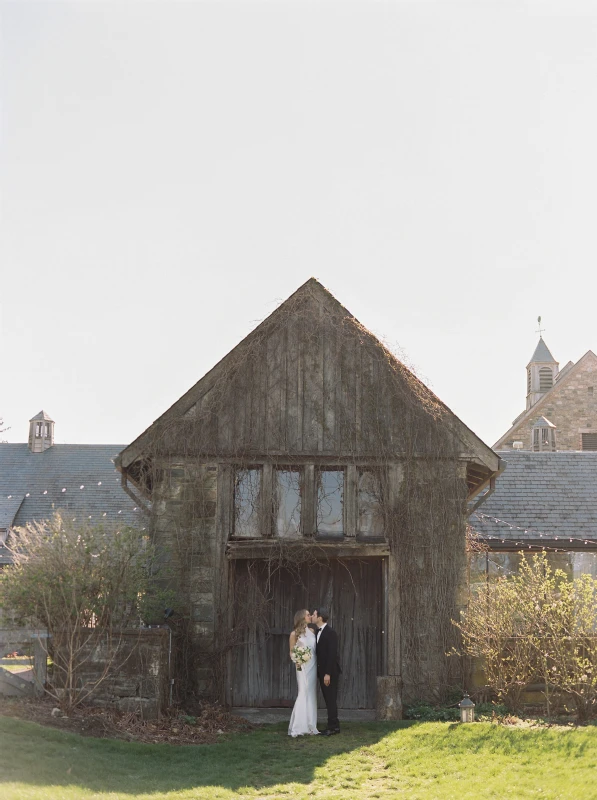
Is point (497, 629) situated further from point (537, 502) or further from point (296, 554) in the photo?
point (537, 502)

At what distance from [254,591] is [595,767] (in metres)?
7.42

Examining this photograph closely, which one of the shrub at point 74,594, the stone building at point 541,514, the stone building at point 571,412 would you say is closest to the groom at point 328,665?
the shrub at point 74,594

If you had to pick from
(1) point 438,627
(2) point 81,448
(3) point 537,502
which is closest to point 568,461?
(3) point 537,502

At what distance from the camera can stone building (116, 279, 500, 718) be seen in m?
15.2

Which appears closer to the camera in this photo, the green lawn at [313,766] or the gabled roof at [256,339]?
the green lawn at [313,766]

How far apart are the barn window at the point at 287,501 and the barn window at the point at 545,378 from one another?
107 ft

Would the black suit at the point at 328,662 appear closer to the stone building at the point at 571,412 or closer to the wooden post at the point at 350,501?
the wooden post at the point at 350,501

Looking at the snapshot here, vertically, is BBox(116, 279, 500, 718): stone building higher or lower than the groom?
higher

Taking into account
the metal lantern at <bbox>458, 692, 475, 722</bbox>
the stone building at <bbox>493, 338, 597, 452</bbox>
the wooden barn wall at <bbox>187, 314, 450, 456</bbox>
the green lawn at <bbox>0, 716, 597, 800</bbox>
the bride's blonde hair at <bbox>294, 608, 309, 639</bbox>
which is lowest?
the green lawn at <bbox>0, 716, 597, 800</bbox>

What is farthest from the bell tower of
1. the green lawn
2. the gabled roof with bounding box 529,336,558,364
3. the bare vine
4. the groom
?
the green lawn

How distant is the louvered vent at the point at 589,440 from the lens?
38.5 m

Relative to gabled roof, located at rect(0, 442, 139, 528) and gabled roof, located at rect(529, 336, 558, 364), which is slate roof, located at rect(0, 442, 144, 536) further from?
gabled roof, located at rect(529, 336, 558, 364)

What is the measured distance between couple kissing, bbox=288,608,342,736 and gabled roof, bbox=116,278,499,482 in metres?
3.93

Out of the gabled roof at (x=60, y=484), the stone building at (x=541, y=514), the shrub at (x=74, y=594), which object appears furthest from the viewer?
the gabled roof at (x=60, y=484)
